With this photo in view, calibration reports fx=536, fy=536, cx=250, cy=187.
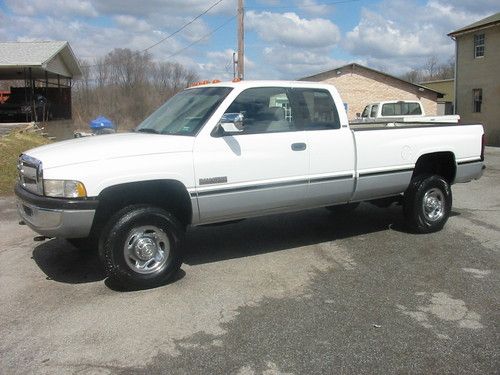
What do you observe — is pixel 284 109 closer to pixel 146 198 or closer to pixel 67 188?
pixel 146 198

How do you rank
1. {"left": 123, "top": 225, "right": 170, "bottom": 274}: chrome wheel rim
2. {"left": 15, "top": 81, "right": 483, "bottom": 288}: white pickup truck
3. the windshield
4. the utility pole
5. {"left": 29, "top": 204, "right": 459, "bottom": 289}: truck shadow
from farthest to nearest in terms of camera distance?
the utility pole → {"left": 29, "top": 204, "right": 459, "bottom": 289}: truck shadow → the windshield → {"left": 123, "top": 225, "right": 170, "bottom": 274}: chrome wheel rim → {"left": 15, "top": 81, "right": 483, "bottom": 288}: white pickup truck

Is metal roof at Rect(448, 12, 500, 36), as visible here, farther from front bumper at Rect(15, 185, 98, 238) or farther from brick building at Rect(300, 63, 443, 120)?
front bumper at Rect(15, 185, 98, 238)

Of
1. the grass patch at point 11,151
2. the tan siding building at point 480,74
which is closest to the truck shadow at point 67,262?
the grass patch at point 11,151

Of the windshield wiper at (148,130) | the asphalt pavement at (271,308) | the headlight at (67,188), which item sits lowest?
the asphalt pavement at (271,308)

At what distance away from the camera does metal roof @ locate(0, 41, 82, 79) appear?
22.7m

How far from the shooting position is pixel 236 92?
563 cm

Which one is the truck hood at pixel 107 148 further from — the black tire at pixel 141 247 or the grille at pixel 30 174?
the black tire at pixel 141 247

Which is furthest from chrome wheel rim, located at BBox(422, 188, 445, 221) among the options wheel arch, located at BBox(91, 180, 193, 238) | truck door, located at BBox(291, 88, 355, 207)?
wheel arch, located at BBox(91, 180, 193, 238)

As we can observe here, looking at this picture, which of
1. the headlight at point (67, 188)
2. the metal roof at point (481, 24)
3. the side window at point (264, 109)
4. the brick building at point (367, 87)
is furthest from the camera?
the brick building at point (367, 87)

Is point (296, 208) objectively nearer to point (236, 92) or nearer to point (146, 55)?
point (236, 92)

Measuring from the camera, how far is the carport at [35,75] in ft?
75.6

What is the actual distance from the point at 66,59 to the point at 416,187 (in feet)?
87.8

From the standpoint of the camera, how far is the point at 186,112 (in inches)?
229

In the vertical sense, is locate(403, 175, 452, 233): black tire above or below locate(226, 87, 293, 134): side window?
below
